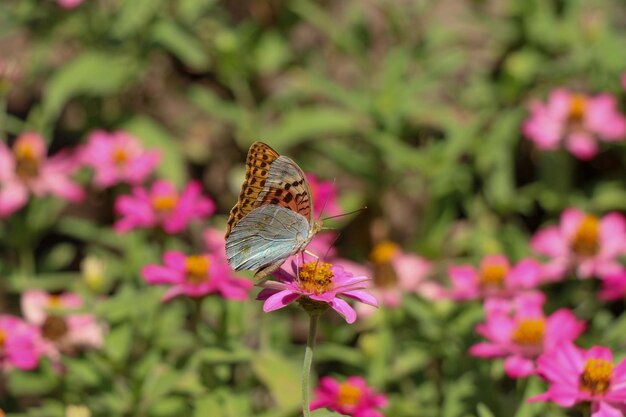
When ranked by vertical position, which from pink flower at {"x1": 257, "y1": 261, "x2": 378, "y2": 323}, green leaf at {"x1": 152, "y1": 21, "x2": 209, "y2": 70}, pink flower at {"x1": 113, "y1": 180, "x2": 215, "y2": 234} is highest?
green leaf at {"x1": 152, "y1": 21, "x2": 209, "y2": 70}

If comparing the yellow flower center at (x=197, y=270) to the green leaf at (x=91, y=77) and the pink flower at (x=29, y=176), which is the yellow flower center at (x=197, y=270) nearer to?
the pink flower at (x=29, y=176)

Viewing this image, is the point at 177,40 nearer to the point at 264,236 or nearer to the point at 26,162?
the point at 26,162

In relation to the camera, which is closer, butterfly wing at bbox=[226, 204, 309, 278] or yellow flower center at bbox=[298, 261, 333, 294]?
yellow flower center at bbox=[298, 261, 333, 294]

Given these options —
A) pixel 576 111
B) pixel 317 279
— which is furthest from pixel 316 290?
pixel 576 111

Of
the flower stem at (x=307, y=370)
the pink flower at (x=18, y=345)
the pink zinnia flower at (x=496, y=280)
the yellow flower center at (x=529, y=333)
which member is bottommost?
the pink flower at (x=18, y=345)

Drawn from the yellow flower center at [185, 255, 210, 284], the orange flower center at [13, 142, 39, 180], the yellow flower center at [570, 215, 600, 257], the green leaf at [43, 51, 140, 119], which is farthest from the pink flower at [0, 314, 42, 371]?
the yellow flower center at [570, 215, 600, 257]

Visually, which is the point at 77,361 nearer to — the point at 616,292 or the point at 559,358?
the point at 559,358

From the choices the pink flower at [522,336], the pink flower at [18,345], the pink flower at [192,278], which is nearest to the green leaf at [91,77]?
the pink flower at [18,345]

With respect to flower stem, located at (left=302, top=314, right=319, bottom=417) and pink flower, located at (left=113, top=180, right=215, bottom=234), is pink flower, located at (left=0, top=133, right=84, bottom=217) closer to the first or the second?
pink flower, located at (left=113, top=180, right=215, bottom=234)
